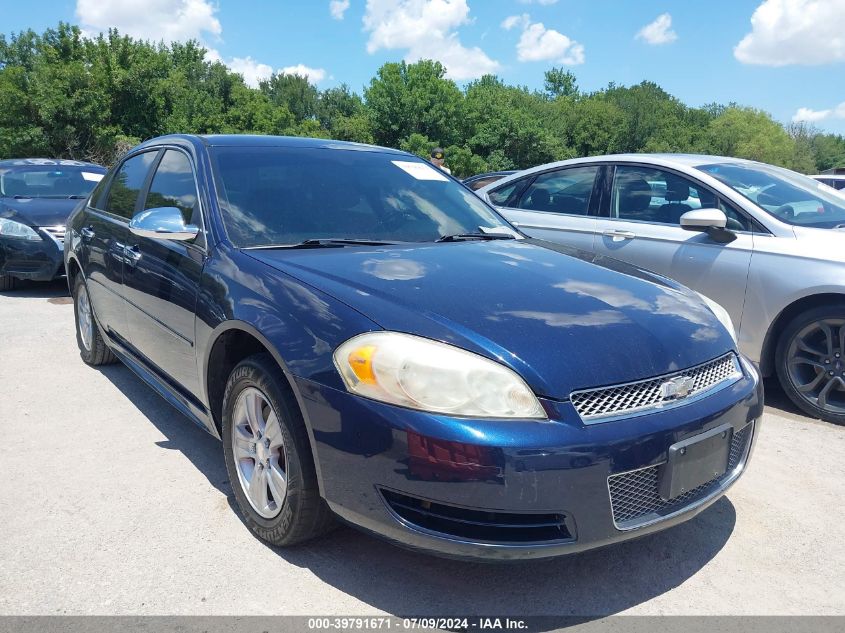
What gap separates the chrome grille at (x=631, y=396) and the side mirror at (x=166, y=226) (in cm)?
187

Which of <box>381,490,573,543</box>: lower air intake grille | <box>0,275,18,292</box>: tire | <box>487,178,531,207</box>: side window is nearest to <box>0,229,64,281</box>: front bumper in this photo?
<box>0,275,18,292</box>: tire

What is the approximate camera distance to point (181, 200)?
3408mm

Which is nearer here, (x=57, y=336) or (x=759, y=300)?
(x=759, y=300)

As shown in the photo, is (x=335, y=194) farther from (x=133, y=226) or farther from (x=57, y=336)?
(x=57, y=336)

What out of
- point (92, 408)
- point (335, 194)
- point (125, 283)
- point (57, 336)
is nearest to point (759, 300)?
point (335, 194)

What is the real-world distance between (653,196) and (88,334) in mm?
4270

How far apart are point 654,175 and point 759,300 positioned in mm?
1339

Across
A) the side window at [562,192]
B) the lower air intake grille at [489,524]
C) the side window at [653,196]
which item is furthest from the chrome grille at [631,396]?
the side window at [562,192]

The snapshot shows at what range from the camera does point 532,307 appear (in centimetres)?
244

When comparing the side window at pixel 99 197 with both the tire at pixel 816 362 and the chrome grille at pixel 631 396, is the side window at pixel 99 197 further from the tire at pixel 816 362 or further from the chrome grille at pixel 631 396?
the tire at pixel 816 362

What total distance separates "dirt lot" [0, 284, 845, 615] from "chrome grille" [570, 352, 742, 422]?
546mm

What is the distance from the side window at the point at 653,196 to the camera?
16.1ft

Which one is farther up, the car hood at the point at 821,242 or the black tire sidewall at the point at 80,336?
the car hood at the point at 821,242

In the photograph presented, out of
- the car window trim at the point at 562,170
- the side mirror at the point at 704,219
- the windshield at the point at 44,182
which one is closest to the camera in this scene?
the side mirror at the point at 704,219
